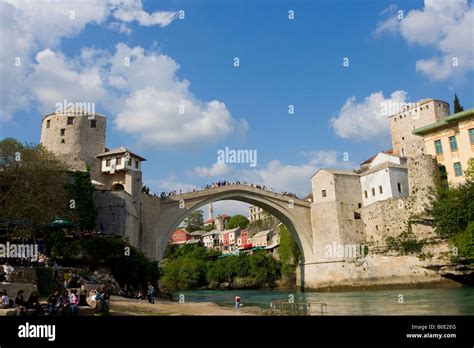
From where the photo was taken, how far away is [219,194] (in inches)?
1631

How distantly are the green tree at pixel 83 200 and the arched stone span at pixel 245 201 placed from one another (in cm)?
787

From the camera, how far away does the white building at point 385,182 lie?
42656 mm

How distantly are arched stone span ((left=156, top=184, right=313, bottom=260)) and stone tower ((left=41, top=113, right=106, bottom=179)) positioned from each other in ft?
22.4

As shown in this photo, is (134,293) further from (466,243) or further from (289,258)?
(289,258)

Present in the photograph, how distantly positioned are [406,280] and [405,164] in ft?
42.9

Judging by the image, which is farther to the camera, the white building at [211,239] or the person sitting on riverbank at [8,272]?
the white building at [211,239]

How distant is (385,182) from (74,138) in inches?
1107

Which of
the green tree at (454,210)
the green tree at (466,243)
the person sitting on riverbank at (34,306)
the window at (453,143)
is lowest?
the person sitting on riverbank at (34,306)

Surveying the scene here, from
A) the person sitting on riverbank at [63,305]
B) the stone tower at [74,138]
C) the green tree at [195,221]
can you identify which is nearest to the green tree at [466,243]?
the stone tower at [74,138]

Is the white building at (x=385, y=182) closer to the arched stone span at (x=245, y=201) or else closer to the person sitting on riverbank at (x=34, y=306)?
the arched stone span at (x=245, y=201)

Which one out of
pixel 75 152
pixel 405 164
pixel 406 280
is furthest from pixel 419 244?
pixel 75 152

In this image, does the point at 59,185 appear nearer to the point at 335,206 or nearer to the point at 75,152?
the point at 75,152

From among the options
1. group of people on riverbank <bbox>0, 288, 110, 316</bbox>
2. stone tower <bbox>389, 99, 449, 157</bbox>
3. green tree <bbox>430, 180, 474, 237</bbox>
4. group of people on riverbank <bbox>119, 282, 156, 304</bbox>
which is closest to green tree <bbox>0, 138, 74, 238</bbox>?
group of people on riverbank <bbox>119, 282, 156, 304</bbox>

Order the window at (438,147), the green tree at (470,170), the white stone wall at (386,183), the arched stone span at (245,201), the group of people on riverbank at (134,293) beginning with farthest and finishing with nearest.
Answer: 1. the white stone wall at (386,183)
2. the window at (438,147)
3. the arched stone span at (245,201)
4. the green tree at (470,170)
5. the group of people on riverbank at (134,293)
